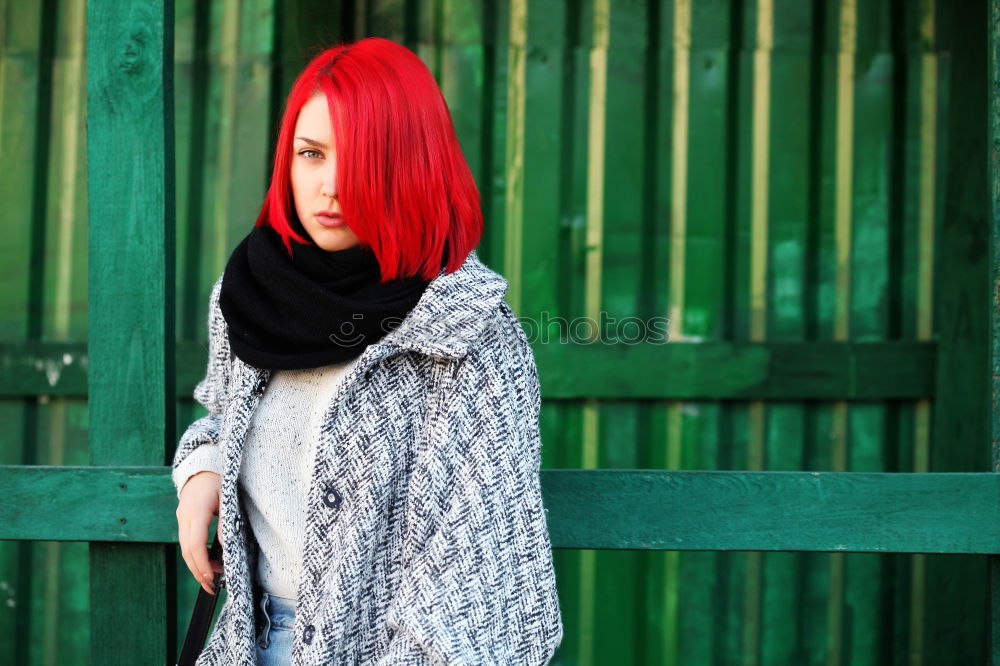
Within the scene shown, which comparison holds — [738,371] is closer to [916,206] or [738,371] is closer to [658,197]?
[658,197]

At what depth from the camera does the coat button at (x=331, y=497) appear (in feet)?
5.21

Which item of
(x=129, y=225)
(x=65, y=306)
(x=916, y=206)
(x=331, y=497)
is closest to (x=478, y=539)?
(x=331, y=497)

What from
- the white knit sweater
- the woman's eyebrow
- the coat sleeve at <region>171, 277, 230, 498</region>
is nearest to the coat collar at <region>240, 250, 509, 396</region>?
the white knit sweater

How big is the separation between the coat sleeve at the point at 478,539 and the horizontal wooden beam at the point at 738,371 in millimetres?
1912

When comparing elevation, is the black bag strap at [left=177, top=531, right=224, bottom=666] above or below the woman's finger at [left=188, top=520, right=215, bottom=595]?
below

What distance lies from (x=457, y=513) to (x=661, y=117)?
2.38 meters

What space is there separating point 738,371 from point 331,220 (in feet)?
7.29

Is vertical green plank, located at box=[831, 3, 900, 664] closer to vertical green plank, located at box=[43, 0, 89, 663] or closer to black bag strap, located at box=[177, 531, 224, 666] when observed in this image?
black bag strap, located at box=[177, 531, 224, 666]

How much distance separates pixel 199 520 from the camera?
5.76 feet

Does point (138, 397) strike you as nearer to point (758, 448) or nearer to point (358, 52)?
point (358, 52)

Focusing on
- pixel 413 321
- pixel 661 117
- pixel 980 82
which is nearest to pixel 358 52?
pixel 413 321

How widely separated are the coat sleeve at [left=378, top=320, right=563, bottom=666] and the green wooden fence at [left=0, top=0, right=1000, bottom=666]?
1934 mm

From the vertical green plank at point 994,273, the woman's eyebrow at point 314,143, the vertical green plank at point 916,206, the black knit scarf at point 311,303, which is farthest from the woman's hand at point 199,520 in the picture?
the vertical green plank at point 916,206

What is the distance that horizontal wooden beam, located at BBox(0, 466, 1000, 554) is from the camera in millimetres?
2258
